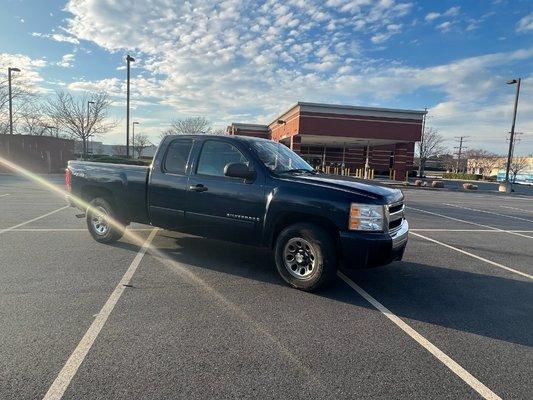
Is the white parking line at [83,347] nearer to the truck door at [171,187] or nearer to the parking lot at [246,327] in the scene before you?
the parking lot at [246,327]

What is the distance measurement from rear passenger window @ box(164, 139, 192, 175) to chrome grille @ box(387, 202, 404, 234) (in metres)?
3.10

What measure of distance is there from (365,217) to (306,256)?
914 mm

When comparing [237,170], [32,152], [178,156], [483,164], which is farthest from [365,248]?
[483,164]

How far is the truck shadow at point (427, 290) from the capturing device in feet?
13.6

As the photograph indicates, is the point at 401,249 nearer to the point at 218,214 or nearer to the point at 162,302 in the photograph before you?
the point at 218,214

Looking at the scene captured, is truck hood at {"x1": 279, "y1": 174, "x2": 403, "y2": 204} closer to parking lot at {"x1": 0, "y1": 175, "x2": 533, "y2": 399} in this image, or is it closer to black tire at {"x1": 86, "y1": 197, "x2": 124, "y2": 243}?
parking lot at {"x1": 0, "y1": 175, "x2": 533, "y2": 399}

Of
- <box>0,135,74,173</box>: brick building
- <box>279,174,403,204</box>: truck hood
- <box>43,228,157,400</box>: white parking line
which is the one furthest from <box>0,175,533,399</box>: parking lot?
<box>0,135,74,173</box>: brick building

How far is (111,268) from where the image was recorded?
5.49 meters

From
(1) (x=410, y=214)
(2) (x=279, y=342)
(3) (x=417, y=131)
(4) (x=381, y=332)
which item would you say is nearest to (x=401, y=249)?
(4) (x=381, y=332)

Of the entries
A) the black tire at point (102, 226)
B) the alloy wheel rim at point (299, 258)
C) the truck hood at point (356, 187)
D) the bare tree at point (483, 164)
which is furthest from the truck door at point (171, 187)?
the bare tree at point (483, 164)

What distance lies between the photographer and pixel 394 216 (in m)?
4.90

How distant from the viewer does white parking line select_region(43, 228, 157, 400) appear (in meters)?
2.72

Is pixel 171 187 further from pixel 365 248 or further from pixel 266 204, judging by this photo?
pixel 365 248

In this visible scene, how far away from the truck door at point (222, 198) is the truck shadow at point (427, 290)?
2.07 ft
